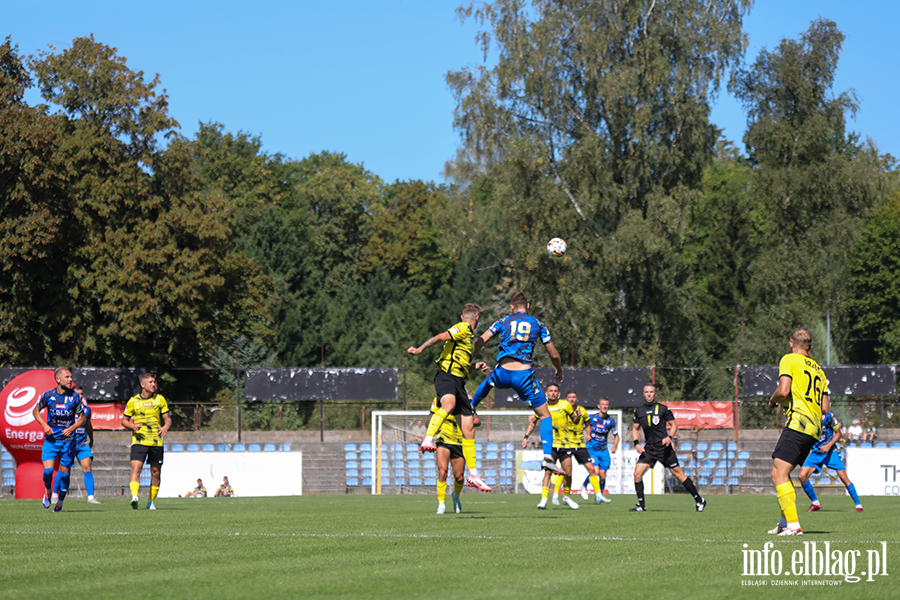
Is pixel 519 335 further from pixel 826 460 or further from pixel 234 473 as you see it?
pixel 234 473

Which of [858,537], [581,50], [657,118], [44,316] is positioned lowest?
[858,537]

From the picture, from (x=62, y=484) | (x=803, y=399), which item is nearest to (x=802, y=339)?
(x=803, y=399)

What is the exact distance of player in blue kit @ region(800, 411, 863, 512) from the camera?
59.6 ft

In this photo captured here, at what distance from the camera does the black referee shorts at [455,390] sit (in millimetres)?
13195

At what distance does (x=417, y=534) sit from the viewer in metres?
10.2

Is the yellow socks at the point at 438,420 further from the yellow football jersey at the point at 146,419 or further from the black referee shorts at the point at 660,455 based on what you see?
the yellow football jersey at the point at 146,419

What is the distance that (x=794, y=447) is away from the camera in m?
9.80

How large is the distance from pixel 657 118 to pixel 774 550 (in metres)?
35.5

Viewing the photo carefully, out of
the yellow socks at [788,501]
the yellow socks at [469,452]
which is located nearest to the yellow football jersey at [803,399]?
the yellow socks at [788,501]

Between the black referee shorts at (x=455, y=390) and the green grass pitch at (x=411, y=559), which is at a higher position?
the black referee shorts at (x=455, y=390)

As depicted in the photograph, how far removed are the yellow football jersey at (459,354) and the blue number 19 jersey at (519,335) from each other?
343 millimetres

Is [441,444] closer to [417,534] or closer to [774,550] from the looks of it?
[417,534]

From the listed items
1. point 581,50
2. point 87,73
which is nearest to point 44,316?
point 87,73

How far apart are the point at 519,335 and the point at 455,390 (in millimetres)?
1073
